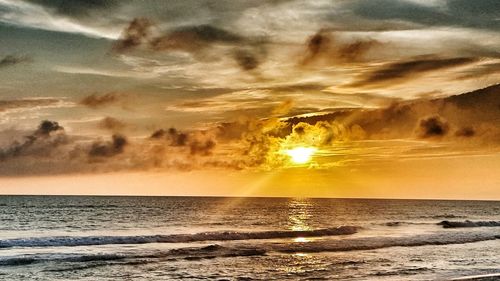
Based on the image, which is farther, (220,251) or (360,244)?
(360,244)

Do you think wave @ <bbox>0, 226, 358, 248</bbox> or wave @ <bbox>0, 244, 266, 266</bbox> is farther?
wave @ <bbox>0, 226, 358, 248</bbox>

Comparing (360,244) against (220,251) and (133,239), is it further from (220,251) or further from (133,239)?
(133,239)

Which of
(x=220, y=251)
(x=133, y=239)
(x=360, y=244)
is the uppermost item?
(x=133, y=239)

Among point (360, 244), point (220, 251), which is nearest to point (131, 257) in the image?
point (220, 251)

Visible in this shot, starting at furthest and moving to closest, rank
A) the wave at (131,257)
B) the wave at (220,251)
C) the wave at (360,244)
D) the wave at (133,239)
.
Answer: the wave at (133,239) → the wave at (360,244) → the wave at (220,251) → the wave at (131,257)

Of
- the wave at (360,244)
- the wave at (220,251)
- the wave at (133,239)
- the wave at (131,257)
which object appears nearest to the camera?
the wave at (131,257)

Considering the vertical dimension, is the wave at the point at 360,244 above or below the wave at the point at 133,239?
below

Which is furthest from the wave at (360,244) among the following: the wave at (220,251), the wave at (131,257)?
the wave at (131,257)

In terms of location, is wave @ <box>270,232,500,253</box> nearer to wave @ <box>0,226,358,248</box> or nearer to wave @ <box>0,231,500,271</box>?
wave @ <box>0,231,500,271</box>

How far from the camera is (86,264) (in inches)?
1345

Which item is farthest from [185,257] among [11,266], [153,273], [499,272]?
[499,272]

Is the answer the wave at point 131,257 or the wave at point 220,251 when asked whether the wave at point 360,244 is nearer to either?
the wave at point 220,251

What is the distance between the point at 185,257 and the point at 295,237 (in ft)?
72.4

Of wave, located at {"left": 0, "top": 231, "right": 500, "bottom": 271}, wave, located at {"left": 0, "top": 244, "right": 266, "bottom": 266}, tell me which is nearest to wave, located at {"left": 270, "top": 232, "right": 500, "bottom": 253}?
wave, located at {"left": 0, "top": 231, "right": 500, "bottom": 271}
